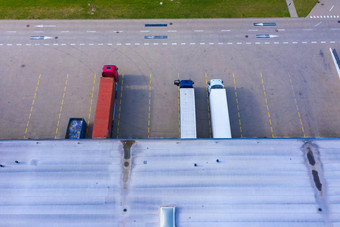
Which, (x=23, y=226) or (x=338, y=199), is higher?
(x=338, y=199)

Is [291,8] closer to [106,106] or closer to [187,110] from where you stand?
[187,110]

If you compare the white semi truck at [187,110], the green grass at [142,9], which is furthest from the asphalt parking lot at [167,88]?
the green grass at [142,9]

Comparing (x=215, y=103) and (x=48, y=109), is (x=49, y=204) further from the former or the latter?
(x=215, y=103)

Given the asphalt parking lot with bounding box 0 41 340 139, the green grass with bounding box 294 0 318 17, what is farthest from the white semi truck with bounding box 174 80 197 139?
the green grass with bounding box 294 0 318 17

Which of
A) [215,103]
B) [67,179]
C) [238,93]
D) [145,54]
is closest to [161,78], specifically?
[145,54]

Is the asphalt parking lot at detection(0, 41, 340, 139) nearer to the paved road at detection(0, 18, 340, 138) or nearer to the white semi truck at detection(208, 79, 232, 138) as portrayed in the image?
the paved road at detection(0, 18, 340, 138)

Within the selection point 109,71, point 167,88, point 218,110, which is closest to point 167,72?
point 167,88

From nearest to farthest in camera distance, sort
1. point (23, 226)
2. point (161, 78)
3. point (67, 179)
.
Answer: point (23, 226) < point (67, 179) < point (161, 78)

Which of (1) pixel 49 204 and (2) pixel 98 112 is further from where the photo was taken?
(2) pixel 98 112

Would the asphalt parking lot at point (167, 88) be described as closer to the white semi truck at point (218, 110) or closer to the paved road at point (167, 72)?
the paved road at point (167, 72)
